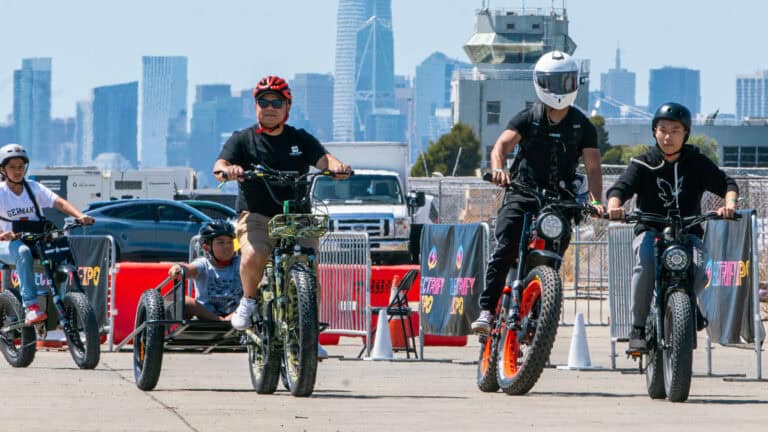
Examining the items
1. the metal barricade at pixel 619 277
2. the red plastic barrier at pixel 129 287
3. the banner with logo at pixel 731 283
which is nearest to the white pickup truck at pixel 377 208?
the red plastic barrier at pixel 129 287

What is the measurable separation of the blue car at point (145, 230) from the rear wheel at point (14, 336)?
20960 millimetres

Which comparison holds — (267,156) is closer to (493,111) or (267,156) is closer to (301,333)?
(301,333)

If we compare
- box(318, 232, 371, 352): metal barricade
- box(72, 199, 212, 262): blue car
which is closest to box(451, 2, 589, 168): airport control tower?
box(72, 199, 212, 262): blue car

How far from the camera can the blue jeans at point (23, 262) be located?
13.5 m

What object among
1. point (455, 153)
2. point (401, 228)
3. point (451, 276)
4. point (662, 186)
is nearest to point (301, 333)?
point (662, 186)

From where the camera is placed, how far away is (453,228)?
1598 centimetres

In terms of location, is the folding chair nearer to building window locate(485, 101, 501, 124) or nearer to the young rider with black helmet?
the young rider with black helmet

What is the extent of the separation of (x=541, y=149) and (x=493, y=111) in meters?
167

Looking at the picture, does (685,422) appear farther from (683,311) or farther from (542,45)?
(542,45)

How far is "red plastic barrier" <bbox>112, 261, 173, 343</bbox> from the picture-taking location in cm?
1734

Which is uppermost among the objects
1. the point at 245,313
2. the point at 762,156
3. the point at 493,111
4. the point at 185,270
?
the point at 493,111

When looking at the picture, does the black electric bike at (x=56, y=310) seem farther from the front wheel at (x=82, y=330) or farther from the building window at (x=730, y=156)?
the building window at (x=730, y=156)

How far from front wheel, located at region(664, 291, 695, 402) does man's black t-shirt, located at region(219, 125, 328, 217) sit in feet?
7.89

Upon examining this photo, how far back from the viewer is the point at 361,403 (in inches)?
406
